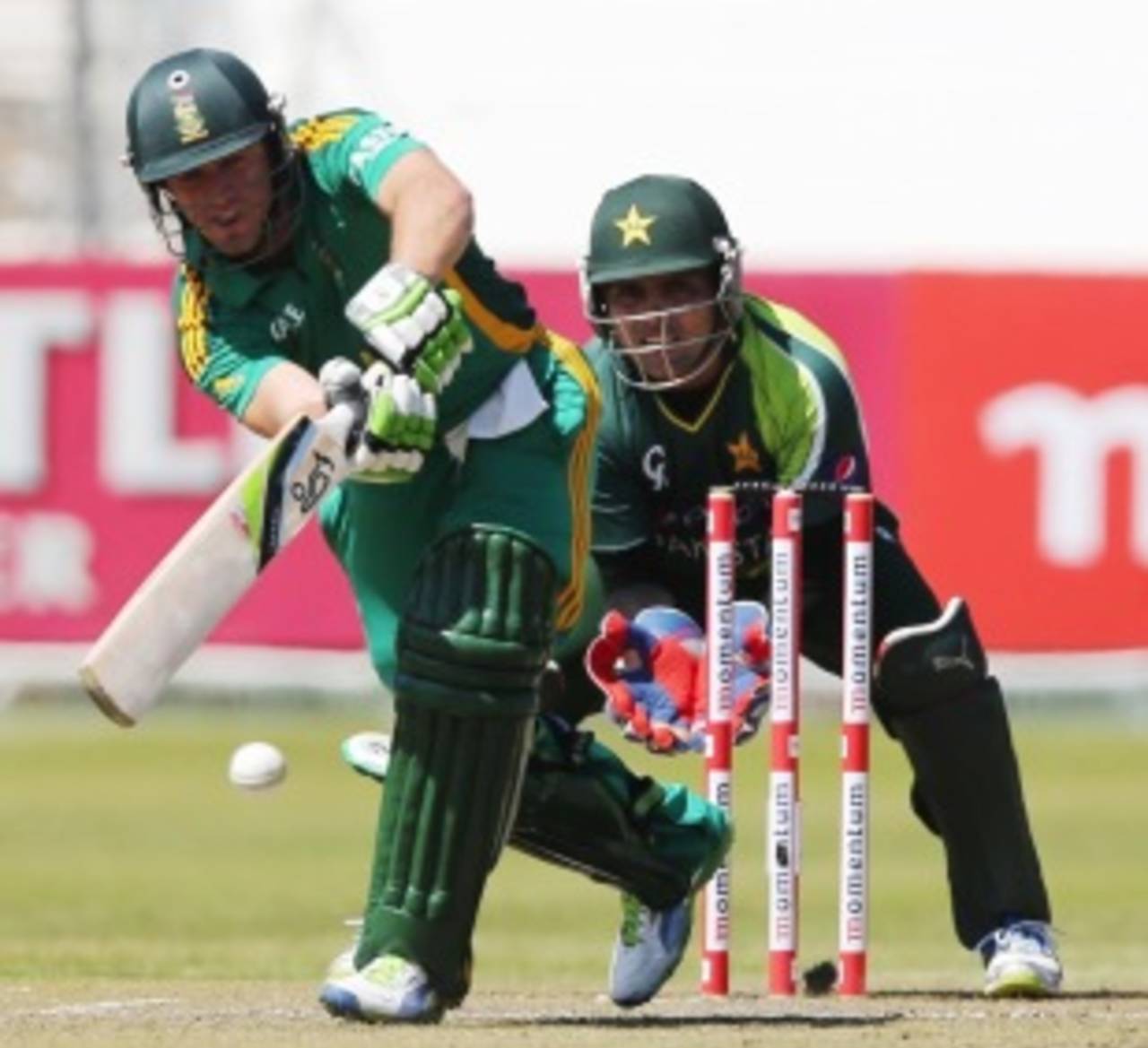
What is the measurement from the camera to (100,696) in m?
6.63

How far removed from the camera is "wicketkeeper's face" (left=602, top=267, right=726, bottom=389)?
7.88m

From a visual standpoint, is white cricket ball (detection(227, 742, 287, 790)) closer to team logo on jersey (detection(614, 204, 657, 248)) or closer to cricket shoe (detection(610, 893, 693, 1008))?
cricket shoe (detection(610, 893, 693, 1008))

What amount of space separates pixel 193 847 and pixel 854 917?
21.5ft

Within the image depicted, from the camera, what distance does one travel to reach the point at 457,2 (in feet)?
68.8

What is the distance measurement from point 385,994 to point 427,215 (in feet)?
3.87

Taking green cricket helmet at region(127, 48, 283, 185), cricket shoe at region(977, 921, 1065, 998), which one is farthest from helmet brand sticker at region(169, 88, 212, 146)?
cricket shoe at region(977, 921, 1065, 998)

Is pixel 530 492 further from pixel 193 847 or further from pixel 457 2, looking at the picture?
pixel 457 2

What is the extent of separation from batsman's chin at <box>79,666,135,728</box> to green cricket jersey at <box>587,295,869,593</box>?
1.63 metres

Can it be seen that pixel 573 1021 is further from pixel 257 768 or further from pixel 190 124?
pixel 190 124

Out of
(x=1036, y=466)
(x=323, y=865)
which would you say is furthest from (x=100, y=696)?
(x=1036, y=466)

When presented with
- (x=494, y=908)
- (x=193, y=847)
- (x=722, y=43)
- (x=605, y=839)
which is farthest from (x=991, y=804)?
(x=722, y=43)

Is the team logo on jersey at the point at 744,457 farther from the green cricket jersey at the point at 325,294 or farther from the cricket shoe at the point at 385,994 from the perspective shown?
the cricket shoe at the point at 385,994

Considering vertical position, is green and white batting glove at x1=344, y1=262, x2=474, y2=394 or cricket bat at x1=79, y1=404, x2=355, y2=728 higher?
green and white batting glove at x1=344, y1=262, x2=474, y2=394

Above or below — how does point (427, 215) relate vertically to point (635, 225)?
above
